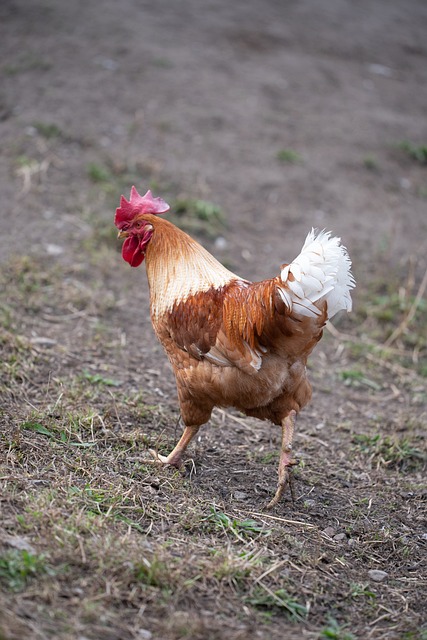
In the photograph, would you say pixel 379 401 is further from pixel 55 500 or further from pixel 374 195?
pixel 374 195

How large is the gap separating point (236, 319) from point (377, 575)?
5.17ft

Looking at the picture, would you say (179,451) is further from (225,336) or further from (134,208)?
(134,208)

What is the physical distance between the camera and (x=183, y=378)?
4023 mm

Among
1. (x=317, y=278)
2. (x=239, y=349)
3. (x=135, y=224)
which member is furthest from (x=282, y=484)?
(x=135, y=224)

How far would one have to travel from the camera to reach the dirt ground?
9.98 ft

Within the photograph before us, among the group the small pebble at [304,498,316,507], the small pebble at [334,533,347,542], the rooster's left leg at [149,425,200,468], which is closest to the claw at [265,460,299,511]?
the small pebble at [304,498,316,507]

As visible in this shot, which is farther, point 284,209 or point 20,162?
point 284,209

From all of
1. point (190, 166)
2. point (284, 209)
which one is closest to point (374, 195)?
point (284, 209)

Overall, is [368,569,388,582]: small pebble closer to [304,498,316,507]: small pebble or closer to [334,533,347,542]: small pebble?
[334,533,347,542]: small pebble

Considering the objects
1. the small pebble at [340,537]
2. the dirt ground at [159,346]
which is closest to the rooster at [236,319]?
the small pebble at [340,537]

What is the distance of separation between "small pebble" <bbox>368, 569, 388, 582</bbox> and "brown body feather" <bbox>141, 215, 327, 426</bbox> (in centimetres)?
101

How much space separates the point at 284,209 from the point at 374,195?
1.40 metres

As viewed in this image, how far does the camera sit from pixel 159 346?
19.6ft

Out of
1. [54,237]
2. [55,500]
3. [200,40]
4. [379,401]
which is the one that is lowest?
[379,401]
